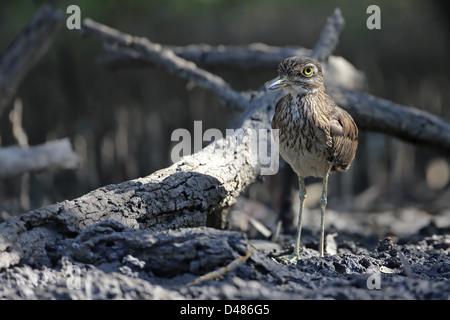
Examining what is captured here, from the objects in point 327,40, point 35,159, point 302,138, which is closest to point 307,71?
point 302,138

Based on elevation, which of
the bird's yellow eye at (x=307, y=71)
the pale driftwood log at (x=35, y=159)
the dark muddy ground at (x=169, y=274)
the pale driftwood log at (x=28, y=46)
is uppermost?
the pale driftwood log at (x=28, y=46)

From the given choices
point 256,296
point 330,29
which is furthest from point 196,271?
point 330,29

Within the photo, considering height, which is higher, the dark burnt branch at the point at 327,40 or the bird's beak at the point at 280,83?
the dark burnt branch at the point at 327,40

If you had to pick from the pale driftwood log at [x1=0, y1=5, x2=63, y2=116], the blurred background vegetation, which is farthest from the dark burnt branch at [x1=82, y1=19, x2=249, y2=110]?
the blurred background vegetation

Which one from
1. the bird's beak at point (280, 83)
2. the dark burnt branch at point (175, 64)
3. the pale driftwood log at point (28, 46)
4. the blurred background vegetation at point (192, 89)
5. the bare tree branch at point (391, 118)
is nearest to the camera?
the bird's beak at point (280, 83)

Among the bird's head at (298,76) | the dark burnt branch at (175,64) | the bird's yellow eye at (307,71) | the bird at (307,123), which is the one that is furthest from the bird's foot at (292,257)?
the dark burnt branch at (175,64)

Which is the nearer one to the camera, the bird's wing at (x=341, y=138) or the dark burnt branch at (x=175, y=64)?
the bird's wing at (x=341, y=138)

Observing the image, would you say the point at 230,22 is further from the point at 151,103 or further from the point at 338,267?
the point at 338,267

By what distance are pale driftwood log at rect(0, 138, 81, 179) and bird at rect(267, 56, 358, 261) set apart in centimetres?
303

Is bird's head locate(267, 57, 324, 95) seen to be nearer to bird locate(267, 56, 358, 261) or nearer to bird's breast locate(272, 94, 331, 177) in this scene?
bird locate(267, 56, 358, 261)

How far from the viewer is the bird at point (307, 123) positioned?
15.2 ft

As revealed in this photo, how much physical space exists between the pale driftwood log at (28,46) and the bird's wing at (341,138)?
394 centimetres

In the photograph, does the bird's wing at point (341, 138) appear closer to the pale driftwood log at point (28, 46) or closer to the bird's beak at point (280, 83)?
the bird's beak at point (280, 83)

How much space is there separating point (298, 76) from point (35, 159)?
351cm
